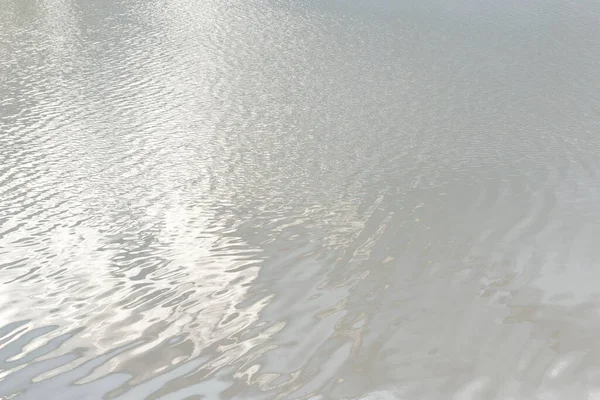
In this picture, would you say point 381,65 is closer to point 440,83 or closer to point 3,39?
point 440,83

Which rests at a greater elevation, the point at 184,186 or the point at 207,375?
the point at 184,186

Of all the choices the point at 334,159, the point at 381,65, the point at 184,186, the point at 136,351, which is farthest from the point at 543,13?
the point at 136,351

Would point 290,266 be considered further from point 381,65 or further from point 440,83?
point 381,65

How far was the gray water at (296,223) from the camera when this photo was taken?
5.11 m

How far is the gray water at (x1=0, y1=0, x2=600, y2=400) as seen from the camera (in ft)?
16.8

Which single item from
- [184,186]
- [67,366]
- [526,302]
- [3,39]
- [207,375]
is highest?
[3,39]

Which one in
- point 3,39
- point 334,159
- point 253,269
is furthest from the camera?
point 3,39

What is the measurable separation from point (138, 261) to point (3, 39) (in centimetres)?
1170

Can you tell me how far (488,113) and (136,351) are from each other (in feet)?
28.4

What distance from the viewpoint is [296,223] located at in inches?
299

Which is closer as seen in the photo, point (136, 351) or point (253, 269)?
point (136, 351)

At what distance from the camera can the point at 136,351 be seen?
5211 millimetres

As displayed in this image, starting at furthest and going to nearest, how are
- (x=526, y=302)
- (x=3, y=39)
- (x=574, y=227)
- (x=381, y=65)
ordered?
(x=3, y=39)
(x=381, y=65)
(x=574, y=227)
(x=526, y=302)

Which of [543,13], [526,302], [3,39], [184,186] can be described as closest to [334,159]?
[184,186]
